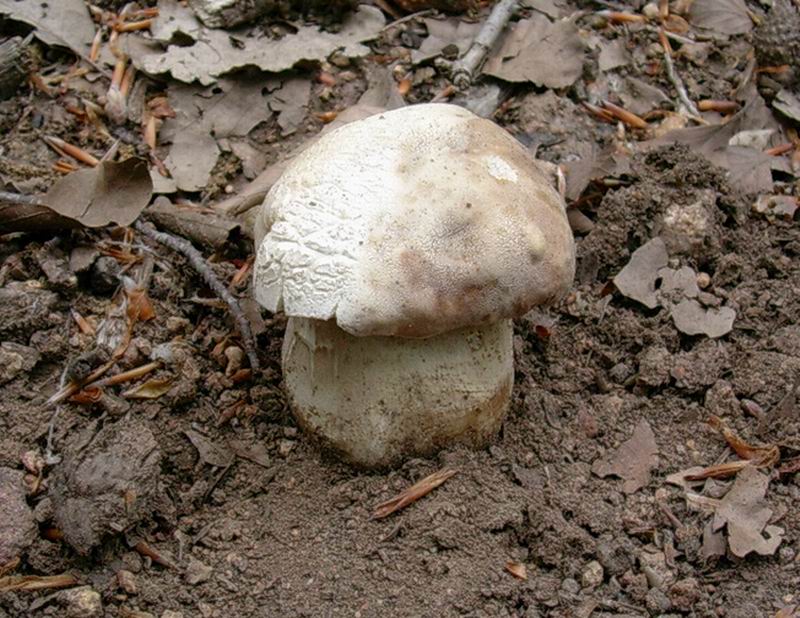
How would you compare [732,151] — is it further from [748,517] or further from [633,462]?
[748,517]

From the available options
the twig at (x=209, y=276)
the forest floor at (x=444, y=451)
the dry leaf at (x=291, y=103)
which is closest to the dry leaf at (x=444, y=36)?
the forest floor at (x=444, y=451)

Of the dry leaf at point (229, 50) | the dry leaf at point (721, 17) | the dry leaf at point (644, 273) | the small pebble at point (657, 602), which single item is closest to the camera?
the small pebble at point (657, 602)

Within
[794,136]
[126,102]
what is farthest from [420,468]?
[794,136]

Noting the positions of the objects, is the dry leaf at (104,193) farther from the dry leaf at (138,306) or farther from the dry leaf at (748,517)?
the dry leaf at (748,517)

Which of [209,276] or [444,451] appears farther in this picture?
[209,276]

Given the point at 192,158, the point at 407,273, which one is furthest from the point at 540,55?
the point at 407,273

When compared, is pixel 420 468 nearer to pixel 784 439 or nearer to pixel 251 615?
pixel 251 615
